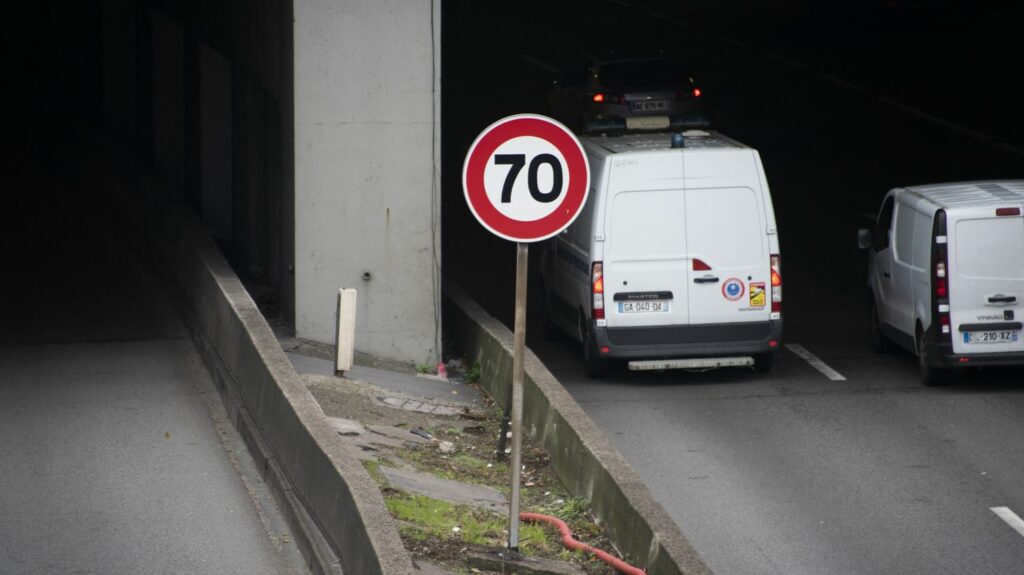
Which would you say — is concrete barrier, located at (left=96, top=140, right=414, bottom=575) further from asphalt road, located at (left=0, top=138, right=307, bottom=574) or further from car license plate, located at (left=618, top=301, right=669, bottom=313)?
car license plate, located at (left=618, top=301, right=669, bottom=313)

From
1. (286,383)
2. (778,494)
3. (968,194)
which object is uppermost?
(968,194)

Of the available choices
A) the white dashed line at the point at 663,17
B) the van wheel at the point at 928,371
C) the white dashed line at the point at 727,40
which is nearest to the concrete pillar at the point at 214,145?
the van wheel at the point at 928,371

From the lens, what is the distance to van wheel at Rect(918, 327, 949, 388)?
16703 millimetres

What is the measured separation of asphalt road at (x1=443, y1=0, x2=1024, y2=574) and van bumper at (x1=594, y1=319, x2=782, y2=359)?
41cm

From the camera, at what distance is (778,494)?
13156mm

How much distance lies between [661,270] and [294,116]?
4.05 meters

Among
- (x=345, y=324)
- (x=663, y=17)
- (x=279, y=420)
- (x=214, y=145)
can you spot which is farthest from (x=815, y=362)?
(x=663, y=17)

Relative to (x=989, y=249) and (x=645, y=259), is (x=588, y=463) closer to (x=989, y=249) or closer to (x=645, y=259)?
(x=645, y=259)

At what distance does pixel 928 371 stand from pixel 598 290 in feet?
11.4

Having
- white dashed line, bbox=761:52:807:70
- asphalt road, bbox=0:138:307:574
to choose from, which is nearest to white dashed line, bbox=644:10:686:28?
white dashed line, bbox=761:52:807:70

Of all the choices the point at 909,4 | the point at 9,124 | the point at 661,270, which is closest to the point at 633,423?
the point at 661,270

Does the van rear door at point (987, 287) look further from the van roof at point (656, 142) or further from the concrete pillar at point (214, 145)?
the concrete pillar at point (214, 145)

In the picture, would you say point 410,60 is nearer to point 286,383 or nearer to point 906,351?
point 286,383

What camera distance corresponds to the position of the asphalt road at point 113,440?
10.4 m
